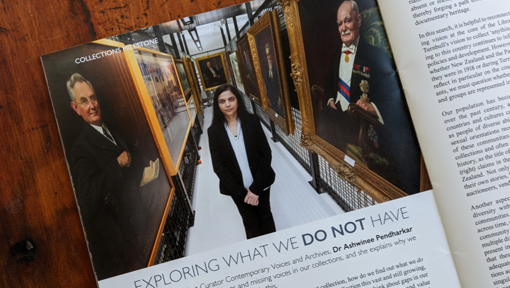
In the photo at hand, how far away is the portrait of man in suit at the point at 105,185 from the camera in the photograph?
711 mm

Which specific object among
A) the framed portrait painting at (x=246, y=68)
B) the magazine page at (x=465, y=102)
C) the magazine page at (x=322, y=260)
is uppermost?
the framed portrait painting at (x=246, y=68)

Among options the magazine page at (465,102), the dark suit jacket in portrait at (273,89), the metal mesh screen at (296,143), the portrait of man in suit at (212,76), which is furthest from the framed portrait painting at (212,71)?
the magazine page at (465,102)

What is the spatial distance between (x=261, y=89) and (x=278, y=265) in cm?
52

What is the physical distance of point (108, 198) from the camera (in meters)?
0.72

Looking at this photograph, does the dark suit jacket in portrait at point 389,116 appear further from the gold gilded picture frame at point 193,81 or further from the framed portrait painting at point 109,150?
the framed portrait painting at point 109,150

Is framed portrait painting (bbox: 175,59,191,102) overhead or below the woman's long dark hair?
overhead

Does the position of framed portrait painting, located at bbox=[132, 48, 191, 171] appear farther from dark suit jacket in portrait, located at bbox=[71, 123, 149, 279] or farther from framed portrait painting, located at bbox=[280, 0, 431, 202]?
framed portrait painting, located at bbox=[280, 0, 431, 202]

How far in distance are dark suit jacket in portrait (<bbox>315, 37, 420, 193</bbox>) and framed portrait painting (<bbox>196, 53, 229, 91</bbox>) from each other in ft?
1.05

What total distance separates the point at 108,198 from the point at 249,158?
1.40 ft

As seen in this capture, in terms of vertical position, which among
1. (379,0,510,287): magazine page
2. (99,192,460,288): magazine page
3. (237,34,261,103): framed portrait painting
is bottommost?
(99,192,460,288): magazine page

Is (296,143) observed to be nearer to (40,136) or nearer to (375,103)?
(375,103)

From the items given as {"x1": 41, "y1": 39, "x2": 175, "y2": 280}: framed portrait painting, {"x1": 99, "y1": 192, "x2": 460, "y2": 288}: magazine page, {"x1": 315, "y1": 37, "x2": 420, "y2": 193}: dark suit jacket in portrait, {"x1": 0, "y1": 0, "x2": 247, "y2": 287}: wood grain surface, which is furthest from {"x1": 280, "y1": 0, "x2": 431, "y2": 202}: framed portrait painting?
{"x1": 41, "y1": 39, "x2": 175, "y2": 280}: framed portrait painting

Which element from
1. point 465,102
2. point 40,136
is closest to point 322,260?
point 465,102

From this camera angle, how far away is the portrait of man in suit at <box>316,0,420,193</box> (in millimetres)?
675
